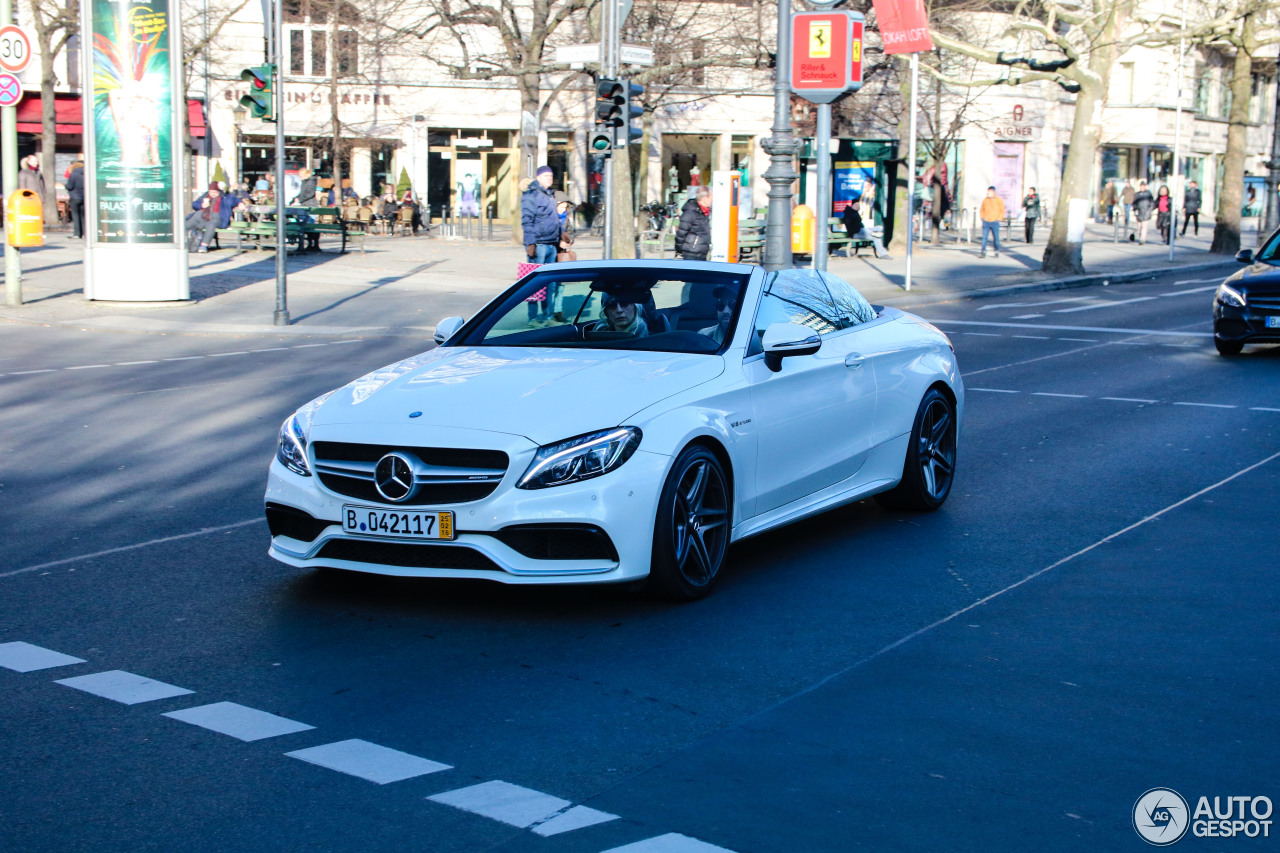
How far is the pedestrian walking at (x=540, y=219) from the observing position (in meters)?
20.5

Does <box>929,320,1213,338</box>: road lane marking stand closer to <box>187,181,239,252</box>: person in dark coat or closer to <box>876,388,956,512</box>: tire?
<box>876,388,956,512</box>: tire

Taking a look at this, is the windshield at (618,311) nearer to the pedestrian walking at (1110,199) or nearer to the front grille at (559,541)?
the front grille at (559,541)

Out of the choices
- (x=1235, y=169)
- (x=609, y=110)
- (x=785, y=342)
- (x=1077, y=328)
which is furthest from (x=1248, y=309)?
(x=1235, y=169)

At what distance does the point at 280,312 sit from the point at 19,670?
15.1 m

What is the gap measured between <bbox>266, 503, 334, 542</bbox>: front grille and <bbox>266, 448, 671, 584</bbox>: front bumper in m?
0.03

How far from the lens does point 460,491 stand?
6.00 meters

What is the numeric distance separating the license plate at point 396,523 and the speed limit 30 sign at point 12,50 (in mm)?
16513

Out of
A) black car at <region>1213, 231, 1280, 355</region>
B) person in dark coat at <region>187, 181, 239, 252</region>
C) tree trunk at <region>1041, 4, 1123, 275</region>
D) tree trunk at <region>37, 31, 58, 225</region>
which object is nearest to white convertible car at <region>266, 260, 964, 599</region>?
black car at <region>1213, 231, 1280, 355</region>

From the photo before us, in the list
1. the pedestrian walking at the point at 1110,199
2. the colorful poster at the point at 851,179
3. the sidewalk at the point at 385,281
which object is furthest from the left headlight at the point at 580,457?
the pedestrian walking at the point at 1110,199

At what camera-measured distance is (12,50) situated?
20.2m

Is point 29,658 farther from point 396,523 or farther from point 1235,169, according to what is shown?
point 1235,169

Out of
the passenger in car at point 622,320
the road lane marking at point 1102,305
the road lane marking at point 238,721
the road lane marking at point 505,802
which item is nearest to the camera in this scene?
the road lane marking at point 505,802

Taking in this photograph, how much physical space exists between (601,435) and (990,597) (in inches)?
75.5

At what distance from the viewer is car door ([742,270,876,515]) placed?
7.00 m
